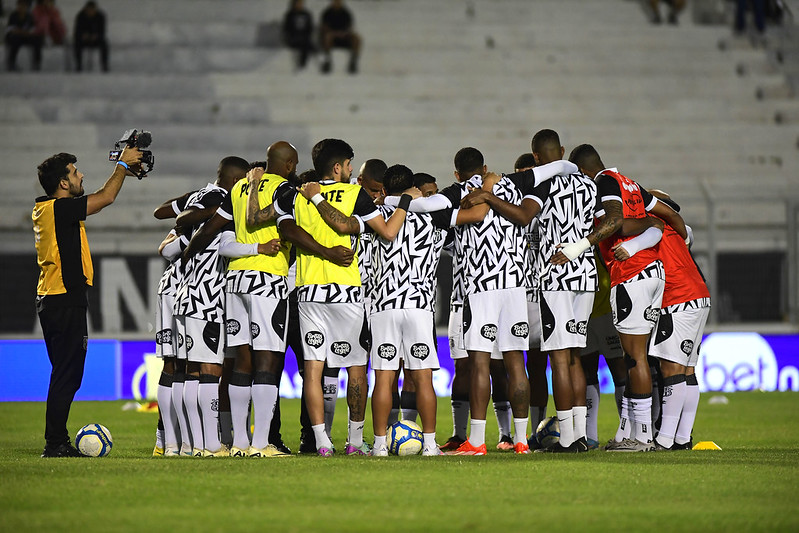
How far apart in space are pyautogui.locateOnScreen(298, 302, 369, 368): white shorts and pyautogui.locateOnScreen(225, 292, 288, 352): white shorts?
17 centimetres

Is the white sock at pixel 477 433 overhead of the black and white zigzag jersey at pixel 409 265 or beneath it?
beneath

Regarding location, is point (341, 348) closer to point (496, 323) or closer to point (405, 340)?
point (405, 340)

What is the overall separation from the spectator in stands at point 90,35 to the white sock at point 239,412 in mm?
15958

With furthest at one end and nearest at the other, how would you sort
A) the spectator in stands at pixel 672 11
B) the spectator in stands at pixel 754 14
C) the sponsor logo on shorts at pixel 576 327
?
the spectator in stands at pixel 672 11
the spectator in stands at pixel 754 14
the sponsor logo on shorts at pixel 576 327

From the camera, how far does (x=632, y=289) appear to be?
357 inches

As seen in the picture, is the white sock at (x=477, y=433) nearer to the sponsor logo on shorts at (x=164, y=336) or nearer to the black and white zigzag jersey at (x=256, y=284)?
the black and white zigzag jersey at (x=256, y=284)

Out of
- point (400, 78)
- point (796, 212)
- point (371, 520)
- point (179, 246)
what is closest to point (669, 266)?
point (179, 246)

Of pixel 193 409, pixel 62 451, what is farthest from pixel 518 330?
pixel 62 451

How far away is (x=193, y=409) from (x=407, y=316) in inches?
68.7

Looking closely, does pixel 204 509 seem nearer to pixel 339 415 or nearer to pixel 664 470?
pixel 664 470

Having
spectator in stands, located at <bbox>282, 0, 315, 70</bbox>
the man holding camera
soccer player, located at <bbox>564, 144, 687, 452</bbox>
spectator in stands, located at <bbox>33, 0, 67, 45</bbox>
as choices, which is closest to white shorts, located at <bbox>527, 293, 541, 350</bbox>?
soccer player, located at <bbox>564, 144, 687, 452</bbox>

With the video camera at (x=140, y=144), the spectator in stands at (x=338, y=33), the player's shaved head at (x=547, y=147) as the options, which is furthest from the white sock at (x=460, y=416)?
the spectator in stands at (x=338, y=33)

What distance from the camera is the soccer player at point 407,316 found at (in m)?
8.60

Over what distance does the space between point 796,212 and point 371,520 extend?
43.7 feet
